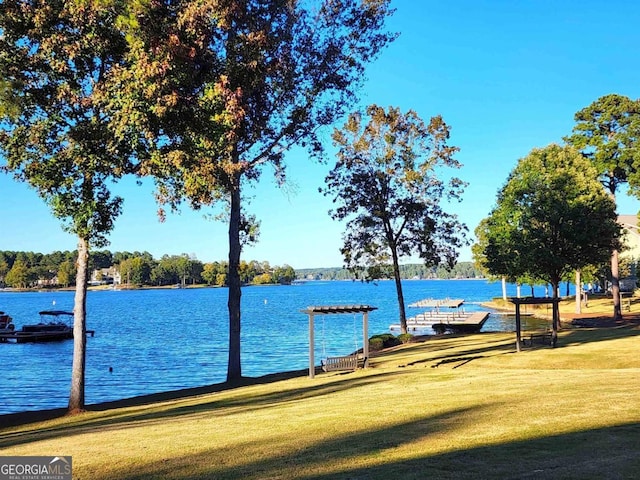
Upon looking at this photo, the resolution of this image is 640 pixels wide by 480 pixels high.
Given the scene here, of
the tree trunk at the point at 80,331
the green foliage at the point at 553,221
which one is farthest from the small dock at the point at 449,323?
the tree trunk at the point at 80,331

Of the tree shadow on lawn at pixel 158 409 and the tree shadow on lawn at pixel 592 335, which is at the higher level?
the tree shadow on lawn at pixel 592 335

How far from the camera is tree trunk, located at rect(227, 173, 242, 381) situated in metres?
24.1

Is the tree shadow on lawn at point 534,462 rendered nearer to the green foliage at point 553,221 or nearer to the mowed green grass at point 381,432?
the mowed green grass at point 381,432

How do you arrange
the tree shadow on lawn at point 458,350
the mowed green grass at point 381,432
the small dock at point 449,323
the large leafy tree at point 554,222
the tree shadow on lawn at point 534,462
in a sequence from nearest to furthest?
1. the tree shadow on lawn at point 534,462
2. the mowed green grass at point 381,432
3. the tree shadow on lawn at point 458,350
4. the large leafy tree at point 554,222
5. the small dock at point 449,323

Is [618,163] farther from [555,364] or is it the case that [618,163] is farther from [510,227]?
[555,364]

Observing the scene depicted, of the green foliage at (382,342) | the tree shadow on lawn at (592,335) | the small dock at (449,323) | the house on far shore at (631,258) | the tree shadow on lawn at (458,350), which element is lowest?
the small dock at (449,323)

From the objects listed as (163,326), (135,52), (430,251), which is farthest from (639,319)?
(163,326)

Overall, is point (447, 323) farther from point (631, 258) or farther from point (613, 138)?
point (631, 258)

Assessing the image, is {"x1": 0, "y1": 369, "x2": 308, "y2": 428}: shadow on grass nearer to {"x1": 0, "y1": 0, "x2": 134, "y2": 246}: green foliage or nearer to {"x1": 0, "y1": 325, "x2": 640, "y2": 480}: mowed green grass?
{"x1": 0, "y1": 325, "x2": 640, "y2": 480}: mowed green grass

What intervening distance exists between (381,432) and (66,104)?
14419 mm

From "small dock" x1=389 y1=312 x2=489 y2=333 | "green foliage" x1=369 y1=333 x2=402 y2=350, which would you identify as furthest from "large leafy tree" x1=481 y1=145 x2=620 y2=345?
"small dock" x1=389 y1=312 x2=489 y2=333

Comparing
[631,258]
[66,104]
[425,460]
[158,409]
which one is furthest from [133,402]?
[631,258]

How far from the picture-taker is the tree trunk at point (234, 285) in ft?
78.9

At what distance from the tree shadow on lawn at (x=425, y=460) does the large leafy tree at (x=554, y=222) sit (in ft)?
75.9
